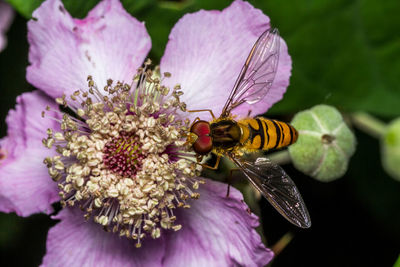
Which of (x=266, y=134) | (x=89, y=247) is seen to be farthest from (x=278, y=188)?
(x=89, y=247)

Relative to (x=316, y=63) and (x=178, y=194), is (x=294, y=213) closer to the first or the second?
(x=178, y=194)

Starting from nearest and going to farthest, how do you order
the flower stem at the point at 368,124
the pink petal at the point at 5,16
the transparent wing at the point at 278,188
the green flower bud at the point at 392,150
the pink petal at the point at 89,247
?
the transparent wing at the point at 278,188 → the pink petal at the point at 89,247 → the green flower bud at the point at 392,150 → the flower stem at the point at 368,124 → the pink petal at the point at 5,16

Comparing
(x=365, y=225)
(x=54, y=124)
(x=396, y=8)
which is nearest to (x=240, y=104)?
(x=54, y=124)

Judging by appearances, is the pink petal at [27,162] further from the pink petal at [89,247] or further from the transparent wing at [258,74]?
the transparent wing at [258,74]

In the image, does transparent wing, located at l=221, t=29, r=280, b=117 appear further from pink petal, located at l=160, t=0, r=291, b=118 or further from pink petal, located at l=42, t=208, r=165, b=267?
pink petal, located at l=42, t=208, r=165, b=267

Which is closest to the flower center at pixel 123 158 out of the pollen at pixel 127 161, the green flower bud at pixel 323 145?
the pollen at pixel 127 161

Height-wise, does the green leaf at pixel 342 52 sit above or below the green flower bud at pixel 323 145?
above

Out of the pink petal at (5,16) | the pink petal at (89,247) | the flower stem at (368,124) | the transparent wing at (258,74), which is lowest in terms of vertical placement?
the pink petal at (89,247)

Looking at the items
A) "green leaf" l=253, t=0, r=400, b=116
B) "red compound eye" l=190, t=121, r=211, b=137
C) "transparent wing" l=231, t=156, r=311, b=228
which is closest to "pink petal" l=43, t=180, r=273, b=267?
"transparent wing" l=231, t=156, r=311, b=228
